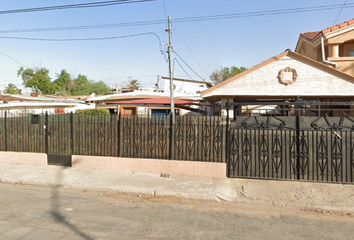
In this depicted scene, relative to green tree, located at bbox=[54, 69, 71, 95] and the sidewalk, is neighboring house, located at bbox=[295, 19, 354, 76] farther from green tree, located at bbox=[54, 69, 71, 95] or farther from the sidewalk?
green tree, located at bbox=[54, 69, 71, 95]

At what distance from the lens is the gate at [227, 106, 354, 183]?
20.7ft

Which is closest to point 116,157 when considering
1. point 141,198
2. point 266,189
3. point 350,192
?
point 141,198

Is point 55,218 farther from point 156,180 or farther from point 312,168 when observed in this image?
point 312,168

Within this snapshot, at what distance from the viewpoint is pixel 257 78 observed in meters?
11.3

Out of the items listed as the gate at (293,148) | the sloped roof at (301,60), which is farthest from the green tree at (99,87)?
the gate at (293,148)

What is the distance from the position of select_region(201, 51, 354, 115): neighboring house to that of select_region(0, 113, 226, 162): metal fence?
4.25m

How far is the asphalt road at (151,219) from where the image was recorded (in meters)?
4.00

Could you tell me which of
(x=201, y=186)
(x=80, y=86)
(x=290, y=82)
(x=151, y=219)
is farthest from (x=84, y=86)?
(x=151, y=219)

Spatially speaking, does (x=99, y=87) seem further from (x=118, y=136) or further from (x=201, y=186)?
(x=201, y=186)

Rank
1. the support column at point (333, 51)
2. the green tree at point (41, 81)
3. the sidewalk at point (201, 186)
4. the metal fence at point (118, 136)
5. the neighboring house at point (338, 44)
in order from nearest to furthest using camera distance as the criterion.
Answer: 1. the sidewalk at point (201, 186)
2. the metal fence at point (118, 136)
3. the neighboring house at point (338, 44)
4. the support column at point (333, 51)
5. the green tree at point (41, 81)

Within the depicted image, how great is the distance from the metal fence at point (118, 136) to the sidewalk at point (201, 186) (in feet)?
Answer: 2.33

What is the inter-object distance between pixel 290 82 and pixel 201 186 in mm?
7315

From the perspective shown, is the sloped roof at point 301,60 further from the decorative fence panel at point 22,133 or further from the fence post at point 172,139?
the decorative fence panel at point 22,133

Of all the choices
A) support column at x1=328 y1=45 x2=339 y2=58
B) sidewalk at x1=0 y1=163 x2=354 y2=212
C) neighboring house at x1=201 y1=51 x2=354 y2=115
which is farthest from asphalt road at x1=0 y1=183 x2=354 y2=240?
support column at x1=328 y1=45 x2=339 y2=58
